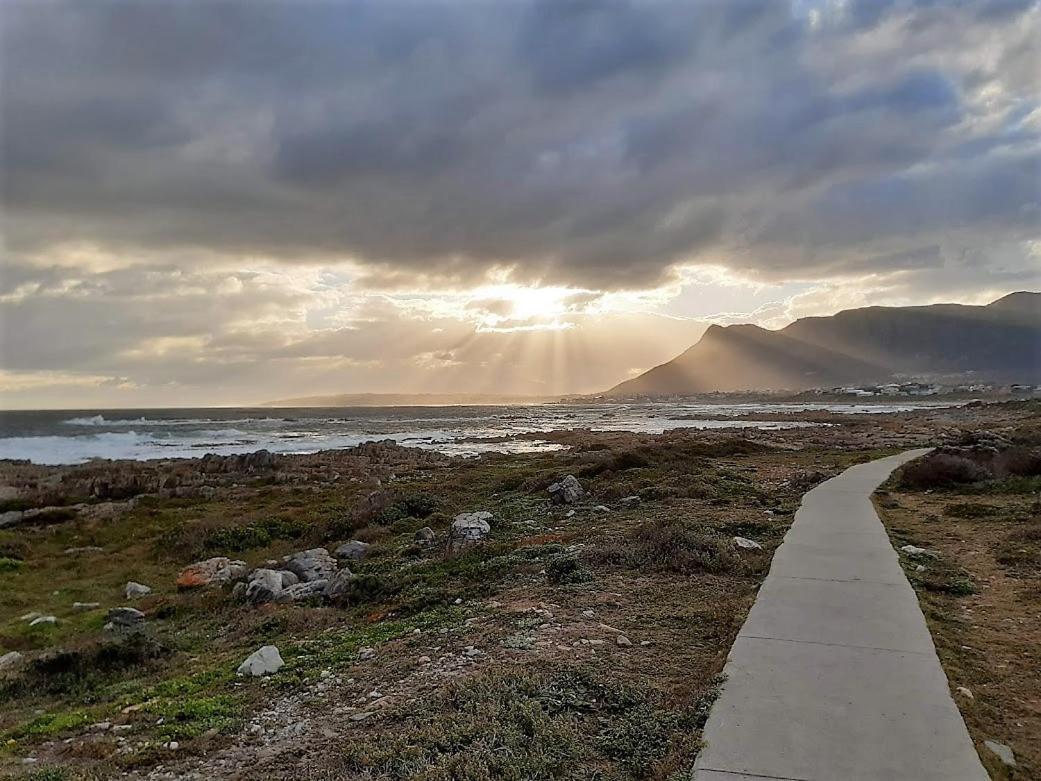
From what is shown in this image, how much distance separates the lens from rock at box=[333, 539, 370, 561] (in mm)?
13578

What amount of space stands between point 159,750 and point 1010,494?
1684 centimetres

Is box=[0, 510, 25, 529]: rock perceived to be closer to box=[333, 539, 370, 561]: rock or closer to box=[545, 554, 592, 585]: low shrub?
box=[333, 539, 370, 561]: rock

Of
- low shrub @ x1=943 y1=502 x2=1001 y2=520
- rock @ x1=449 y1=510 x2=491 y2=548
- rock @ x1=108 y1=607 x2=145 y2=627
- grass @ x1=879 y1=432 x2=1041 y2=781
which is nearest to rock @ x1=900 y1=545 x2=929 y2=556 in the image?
grass @ x1=879 y1=432 x2=1041 y2=781

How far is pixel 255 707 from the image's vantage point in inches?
230

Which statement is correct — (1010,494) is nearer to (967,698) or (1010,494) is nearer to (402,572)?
(967,698)

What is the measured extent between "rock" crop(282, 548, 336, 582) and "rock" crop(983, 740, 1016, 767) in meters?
9.89

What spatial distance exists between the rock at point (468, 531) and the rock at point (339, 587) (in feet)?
8.46

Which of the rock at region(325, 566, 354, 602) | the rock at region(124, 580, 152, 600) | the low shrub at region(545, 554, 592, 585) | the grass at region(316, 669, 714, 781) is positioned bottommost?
the rock at region(124, 580, 152, 600)

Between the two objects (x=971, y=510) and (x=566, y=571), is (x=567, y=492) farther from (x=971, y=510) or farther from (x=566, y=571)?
(x=971, y=510)

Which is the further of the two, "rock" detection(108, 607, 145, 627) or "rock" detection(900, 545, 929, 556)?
"rock" detection(108, 607, 145, 627)

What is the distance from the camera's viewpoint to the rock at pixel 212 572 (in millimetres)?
13219

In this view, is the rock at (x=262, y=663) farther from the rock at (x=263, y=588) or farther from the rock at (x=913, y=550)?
the rock at (x=913, y=550)

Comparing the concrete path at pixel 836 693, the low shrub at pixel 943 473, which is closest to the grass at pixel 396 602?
the concrete path at pixel 836 693

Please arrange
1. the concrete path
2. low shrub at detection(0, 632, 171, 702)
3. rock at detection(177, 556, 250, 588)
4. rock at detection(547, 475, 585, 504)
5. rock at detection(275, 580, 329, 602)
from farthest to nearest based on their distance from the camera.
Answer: rock at detection(547, 475, 585, 504), rock at detection(177, 556, 250, 588), rock at detection(275, 580, 329, 602), low shrub at detection(0, 632, 171, 702), the concrete path
